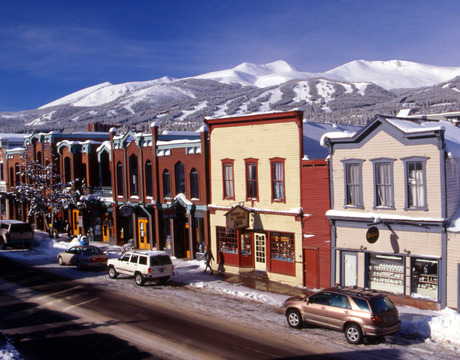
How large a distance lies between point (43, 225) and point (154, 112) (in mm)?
137280

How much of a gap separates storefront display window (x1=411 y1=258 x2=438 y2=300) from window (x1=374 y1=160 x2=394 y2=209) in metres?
2.71

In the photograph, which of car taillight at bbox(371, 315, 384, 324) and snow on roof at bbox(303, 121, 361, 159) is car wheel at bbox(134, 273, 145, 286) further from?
car taillight at bbox(371, 315, 384, 324)

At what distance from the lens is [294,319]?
17.7 metres

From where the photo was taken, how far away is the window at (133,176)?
36.7 m

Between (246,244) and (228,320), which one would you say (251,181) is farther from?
(228,320)

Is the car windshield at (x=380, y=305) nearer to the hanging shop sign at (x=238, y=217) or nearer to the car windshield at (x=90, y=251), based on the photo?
the hanging shop sign at (x=238, y=217)

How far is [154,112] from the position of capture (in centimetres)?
18312

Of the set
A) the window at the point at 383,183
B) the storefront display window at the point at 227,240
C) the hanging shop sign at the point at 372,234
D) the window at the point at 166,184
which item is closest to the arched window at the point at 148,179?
the window at the point at 166,184

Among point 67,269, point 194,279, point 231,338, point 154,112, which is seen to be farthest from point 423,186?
point 154,112

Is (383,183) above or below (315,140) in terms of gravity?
below

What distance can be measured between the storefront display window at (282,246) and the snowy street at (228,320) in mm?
2922

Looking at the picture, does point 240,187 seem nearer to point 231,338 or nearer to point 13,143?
point 231,338

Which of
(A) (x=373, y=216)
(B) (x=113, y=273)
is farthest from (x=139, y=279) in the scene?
(A) (x=373, y=216)

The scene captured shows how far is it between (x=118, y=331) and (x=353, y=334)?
27.9 ft
